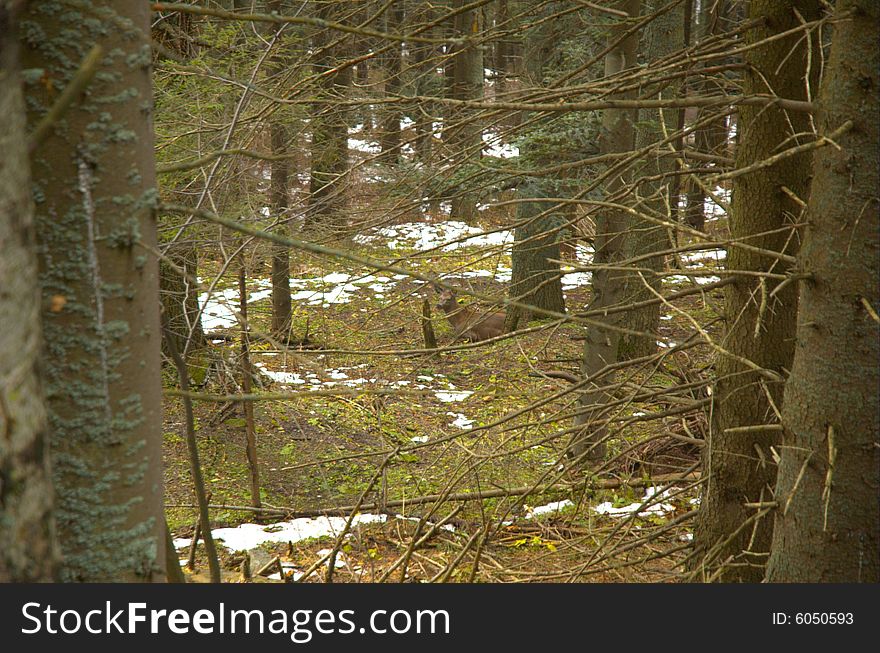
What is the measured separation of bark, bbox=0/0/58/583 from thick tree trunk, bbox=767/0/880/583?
2343 mm

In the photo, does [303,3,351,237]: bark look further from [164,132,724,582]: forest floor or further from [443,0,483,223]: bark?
[443,0,483,223]: bark

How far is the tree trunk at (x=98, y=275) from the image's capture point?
5.75 feet

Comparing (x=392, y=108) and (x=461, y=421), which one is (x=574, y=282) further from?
(x=392, y=108)

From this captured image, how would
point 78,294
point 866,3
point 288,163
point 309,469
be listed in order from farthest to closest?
point 288,163 → point 309,469 → point 866,3 → point 78,294

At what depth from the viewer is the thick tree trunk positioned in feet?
8.81

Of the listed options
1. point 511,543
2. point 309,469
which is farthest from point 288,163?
point 511,543

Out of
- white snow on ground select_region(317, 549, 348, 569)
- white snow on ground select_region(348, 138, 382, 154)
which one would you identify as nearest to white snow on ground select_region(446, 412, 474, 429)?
white snow on ground select_region(348, 138, 382, 154)

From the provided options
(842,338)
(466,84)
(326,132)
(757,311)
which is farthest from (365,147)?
(842,338)

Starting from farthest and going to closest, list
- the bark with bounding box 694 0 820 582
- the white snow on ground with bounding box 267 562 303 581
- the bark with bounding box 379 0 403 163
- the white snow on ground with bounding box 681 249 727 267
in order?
the white snow on ground with bounding box 267 562 303 581, the white snow on ground with bounding box 681 249 727 267, the bark with bounding box 379 0 403 163, the bark with bounding box 694 0 820 582

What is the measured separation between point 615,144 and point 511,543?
144 inches

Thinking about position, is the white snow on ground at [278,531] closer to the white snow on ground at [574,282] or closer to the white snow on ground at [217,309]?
the white snow on ground at [217,309]

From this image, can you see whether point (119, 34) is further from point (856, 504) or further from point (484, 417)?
point (484, 417)

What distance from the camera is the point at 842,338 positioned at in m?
2.74

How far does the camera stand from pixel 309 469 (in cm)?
934
